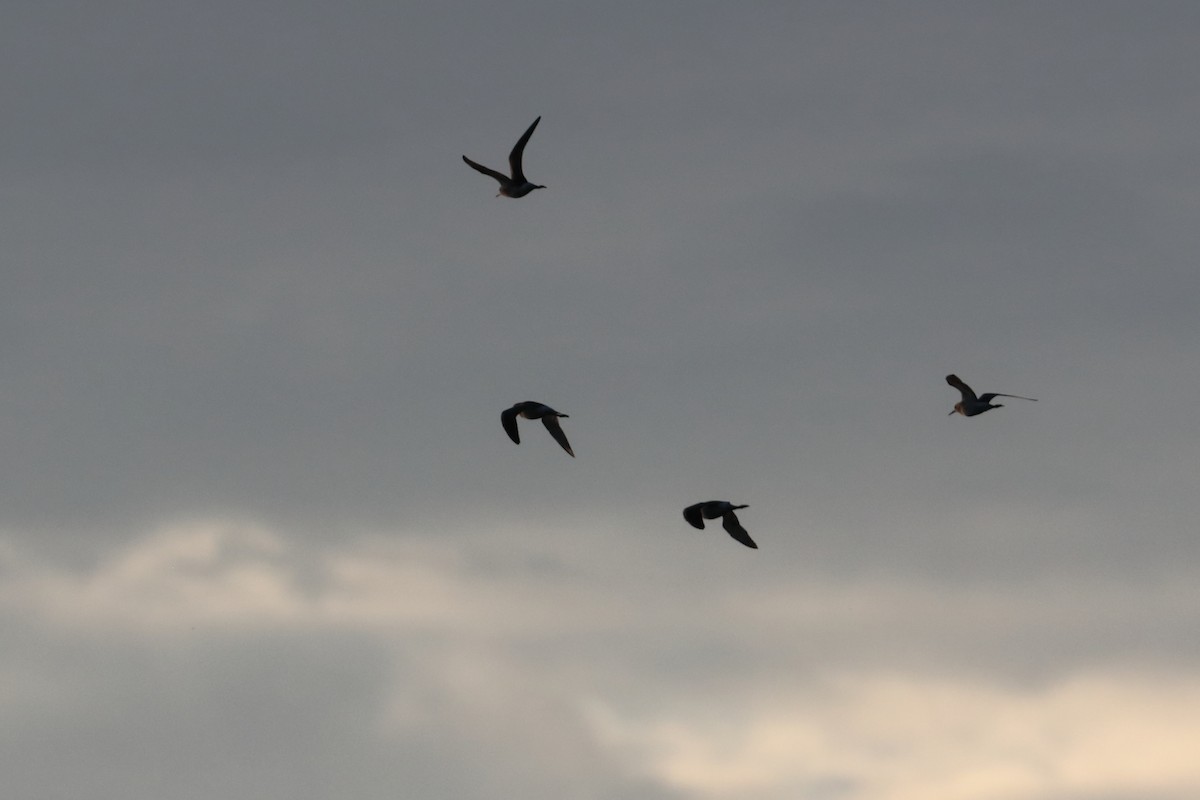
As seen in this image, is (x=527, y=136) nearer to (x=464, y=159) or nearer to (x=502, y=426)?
(x=464, y=159)

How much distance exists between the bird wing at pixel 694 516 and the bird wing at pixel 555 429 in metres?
7.50

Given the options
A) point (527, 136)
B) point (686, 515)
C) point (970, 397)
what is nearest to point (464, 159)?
point (527, 136)

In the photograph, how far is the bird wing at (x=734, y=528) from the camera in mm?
124375

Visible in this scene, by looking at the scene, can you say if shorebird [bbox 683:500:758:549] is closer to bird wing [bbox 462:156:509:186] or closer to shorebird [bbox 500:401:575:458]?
shorebird [bbox 500:401:575:458]

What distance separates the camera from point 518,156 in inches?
5049

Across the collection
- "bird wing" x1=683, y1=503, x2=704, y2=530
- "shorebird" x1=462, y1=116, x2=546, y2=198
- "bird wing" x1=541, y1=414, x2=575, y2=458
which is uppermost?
"shorebird" x1=462, y1=116, x2=546, y2=198

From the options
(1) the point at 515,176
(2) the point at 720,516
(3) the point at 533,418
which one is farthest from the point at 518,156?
(2) the point at 720,516

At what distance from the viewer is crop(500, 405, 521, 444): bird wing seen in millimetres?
123312

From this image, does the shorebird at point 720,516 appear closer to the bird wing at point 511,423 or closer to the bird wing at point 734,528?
the bird wing at point 734,528

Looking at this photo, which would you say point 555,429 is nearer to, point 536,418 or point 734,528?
point 536,418

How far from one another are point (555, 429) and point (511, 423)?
2.63m

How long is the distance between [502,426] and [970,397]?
102 feet

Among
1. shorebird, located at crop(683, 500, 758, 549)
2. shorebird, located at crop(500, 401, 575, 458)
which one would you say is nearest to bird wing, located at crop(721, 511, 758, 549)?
shorebird, located at crop(683, 500, 758, 549)

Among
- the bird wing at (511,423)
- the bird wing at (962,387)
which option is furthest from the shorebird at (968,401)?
the bird wing at (511,423)
